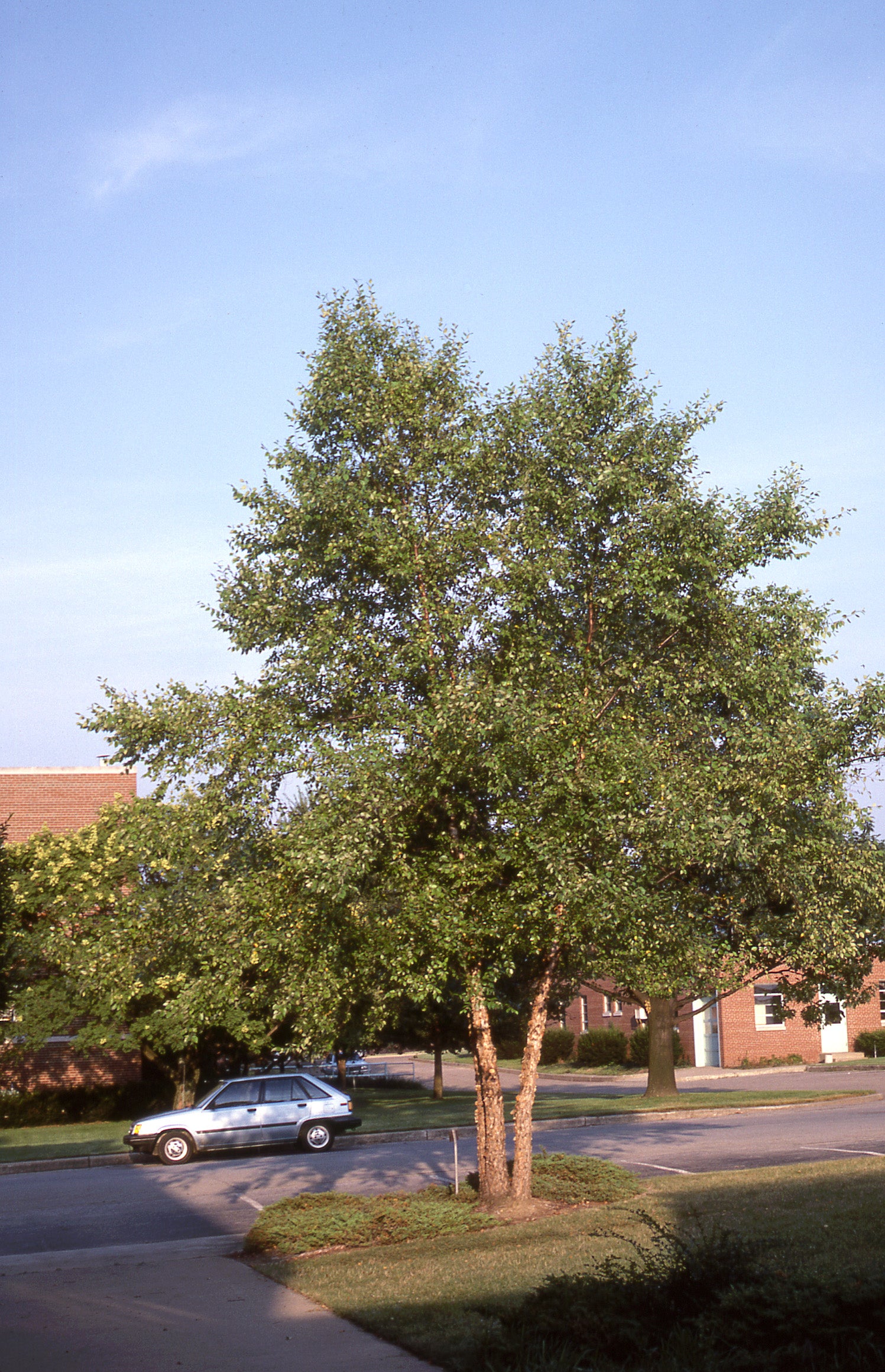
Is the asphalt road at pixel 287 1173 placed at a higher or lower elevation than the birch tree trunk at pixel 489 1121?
lower

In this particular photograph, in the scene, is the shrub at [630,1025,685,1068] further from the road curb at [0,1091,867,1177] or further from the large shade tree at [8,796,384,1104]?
the large shade tree at [8,796,384,1104]

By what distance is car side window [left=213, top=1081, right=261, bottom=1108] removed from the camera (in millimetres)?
23156

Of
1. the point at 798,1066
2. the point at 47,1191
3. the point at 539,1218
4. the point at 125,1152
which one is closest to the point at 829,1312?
the point at 539,1218

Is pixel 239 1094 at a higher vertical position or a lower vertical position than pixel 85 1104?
higher

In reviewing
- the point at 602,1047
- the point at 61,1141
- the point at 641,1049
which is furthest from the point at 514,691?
the point at 602,1047

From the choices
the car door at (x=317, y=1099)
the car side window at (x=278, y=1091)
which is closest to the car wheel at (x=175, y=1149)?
the car side window at (x=278, y=1091)

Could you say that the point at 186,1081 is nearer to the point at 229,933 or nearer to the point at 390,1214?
the point at 390,1214

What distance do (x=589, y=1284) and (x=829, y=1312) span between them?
4.96 ft

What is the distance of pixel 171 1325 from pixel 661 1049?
24.1m

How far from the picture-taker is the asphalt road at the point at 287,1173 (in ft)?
47.9

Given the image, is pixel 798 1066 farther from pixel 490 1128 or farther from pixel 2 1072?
pixel 490 1128

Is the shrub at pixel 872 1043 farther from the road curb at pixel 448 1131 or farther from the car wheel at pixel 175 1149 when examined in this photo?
the car wheel at pixel 175 1149

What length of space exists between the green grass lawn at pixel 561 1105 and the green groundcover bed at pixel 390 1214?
41.3 ft

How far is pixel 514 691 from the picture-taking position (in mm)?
11961
